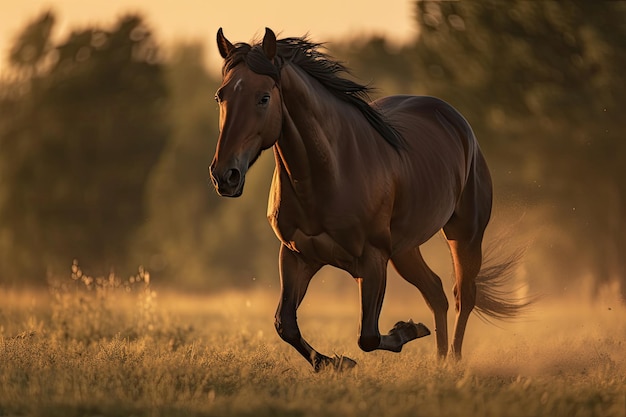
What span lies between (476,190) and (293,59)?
327cm

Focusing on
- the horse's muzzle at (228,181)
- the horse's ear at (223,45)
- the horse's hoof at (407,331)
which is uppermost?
the horse's ear at (223,45)

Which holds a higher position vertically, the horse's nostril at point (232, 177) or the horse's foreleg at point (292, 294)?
the horse's nostril at point (232, 177)

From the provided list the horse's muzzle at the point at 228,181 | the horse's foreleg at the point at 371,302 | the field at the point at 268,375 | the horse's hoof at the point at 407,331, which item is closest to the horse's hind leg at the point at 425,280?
the field at the point at 268,375

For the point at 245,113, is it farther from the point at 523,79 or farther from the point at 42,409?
the point at 523,79

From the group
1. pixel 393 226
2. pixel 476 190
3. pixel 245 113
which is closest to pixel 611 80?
pixel 476 190

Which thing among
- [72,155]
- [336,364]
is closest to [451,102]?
[72,155]

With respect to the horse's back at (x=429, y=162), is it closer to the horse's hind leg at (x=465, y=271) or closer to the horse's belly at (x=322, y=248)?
the horse's hind leg at (x=465, y=271)

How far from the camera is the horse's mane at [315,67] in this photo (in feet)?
26.1

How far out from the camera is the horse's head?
758 centimetres

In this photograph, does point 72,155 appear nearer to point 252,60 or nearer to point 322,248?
point 322,248

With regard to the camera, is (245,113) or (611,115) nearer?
(245,113)

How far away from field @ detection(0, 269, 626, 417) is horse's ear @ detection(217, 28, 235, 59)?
8.11 feet

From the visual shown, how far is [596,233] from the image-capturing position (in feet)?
82.8

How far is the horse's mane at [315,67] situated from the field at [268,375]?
2.09 m
